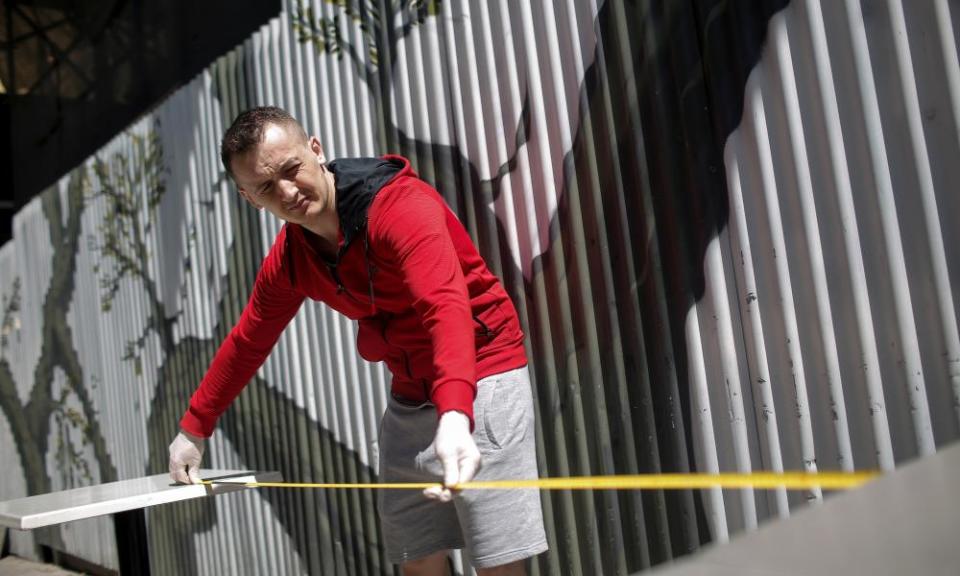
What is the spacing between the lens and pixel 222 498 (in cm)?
476

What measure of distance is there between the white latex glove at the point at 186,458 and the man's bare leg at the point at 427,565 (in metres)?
0.79

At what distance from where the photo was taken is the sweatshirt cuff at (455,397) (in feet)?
5.76

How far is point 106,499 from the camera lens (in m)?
2.55

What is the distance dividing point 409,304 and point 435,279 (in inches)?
14.8

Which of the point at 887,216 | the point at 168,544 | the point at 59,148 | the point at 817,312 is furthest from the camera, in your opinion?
the point at 59,148

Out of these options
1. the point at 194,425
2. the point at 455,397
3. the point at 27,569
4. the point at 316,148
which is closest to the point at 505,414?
Answer: the point at 455,397

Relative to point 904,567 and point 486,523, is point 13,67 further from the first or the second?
point 904,567

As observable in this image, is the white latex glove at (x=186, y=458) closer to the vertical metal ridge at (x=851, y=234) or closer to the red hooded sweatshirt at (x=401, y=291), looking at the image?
the red hooded sweatshirt at (x=401, y=291)

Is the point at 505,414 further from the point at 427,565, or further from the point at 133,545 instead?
the point at 133,545

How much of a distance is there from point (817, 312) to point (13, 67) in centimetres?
869

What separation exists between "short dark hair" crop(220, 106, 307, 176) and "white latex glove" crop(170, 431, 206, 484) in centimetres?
99

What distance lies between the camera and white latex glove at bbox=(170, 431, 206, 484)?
280cm

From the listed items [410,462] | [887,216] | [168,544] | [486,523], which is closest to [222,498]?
[168,544]

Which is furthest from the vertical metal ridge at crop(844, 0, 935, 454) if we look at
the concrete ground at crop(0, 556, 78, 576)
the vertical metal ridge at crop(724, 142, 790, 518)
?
the concrete ground at crop(0, 556, 78, 576)
